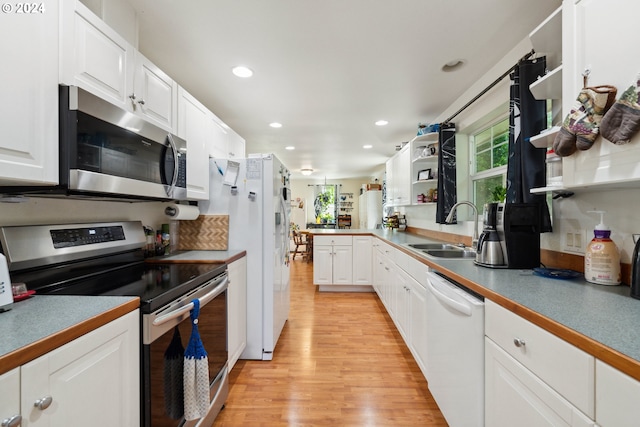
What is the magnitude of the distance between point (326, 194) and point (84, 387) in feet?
28.0

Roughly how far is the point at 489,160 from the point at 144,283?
2852mm

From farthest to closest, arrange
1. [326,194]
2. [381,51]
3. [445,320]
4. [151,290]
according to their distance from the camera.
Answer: [326,194], [381,51], [445,320], [151,290]

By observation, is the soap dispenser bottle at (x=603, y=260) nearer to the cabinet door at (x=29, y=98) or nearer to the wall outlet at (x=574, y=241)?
the wall outlet at (x=574, y=241)

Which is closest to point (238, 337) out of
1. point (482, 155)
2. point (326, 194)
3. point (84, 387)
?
point (84, 387)

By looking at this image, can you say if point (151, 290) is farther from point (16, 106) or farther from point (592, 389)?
point (592, 389)

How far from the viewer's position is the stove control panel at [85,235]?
4.06 feet

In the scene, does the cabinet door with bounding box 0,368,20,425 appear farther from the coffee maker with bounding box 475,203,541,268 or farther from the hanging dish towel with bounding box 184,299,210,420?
the coffee maker with bounding box 475,203,541,268

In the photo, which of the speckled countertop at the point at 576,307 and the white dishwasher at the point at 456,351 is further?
the white dishwasher at the point at 456,351

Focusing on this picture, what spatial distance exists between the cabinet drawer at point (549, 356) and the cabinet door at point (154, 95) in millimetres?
1964

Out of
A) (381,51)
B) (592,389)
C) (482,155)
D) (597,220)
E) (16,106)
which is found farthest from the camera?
(482,155)

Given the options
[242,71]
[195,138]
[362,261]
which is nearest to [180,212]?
[195,138]

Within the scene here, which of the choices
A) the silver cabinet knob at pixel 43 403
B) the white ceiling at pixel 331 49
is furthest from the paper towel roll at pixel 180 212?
the silver cabinet knob at pixel 43 403

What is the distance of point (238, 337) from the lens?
196 centimetres

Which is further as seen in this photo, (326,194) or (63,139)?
(326,194)
